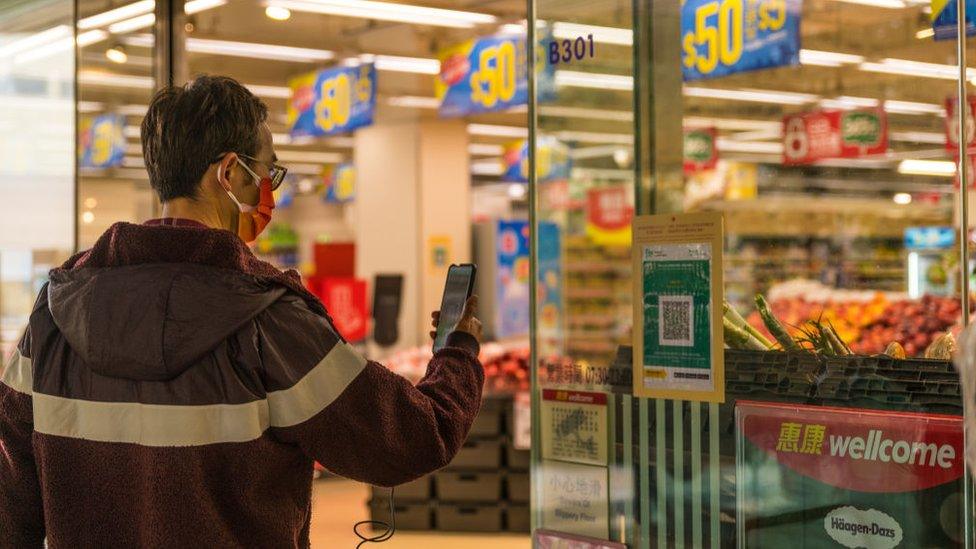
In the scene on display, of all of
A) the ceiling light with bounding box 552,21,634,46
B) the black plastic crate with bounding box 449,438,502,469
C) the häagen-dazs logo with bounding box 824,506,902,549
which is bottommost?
the black plastic crate with bounding box 449,438,502,469

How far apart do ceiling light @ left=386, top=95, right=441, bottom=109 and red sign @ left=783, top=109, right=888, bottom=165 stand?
13.2 ft

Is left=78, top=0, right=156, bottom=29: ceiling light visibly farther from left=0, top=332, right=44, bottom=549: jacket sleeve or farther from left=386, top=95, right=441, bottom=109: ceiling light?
left=386, top=95, right=441, bottom=109: ceiling light

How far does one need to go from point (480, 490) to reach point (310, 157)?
14.1 m

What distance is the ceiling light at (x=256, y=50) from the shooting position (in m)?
9.84

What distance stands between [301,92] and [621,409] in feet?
26.5

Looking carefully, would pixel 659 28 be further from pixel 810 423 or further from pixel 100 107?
pixel 100 107

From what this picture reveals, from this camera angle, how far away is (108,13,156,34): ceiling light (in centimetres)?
497

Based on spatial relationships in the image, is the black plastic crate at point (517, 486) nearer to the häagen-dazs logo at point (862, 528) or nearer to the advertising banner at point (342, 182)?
the häagen-dazs logo at point (862, 528)

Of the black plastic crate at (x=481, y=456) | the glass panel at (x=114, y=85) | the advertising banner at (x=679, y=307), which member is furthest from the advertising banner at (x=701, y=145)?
the advertising banner at (x=679, y=307)

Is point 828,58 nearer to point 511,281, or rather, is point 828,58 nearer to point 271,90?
point 511,281

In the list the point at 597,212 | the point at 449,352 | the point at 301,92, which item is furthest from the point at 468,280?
the point at 597,212

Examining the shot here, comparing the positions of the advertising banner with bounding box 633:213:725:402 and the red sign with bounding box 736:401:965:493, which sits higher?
the advertising banner with bounding box 633:213:725:402

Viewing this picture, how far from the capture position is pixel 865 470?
2412mm

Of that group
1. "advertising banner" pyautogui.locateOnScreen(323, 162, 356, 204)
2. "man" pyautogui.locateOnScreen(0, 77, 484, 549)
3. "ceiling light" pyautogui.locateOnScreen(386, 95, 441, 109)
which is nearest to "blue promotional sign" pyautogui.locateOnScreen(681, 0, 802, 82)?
"man" pyautogui.locateOnScreen(0, 77, 484, 549)
